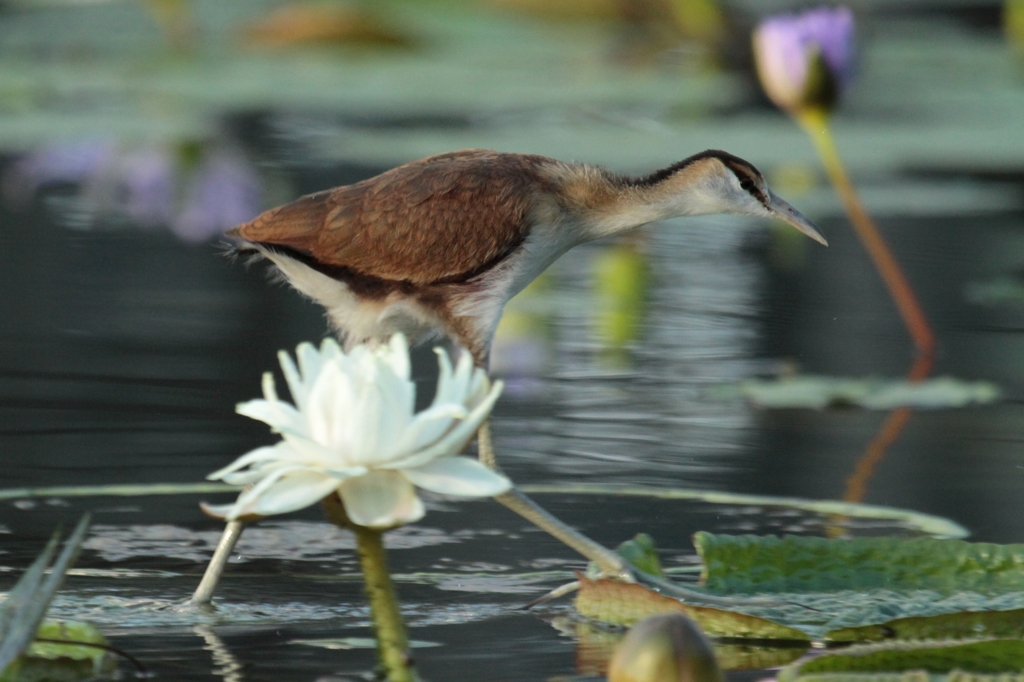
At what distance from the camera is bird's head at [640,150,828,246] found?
505 cm

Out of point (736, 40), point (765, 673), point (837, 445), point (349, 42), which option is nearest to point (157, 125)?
point (349, 42)

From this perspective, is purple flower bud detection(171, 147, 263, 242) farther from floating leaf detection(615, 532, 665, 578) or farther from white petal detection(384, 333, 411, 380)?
white petal detection(384, 333, 411, 380)

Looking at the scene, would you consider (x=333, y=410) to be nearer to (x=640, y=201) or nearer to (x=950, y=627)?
(x=950, y=627)

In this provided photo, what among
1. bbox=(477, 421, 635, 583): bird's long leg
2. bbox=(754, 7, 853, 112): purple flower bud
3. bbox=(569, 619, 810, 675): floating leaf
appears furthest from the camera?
bbox=(754, 7, 853, 112): purple flower bud

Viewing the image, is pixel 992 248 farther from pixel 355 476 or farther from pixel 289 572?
pixel 355 476

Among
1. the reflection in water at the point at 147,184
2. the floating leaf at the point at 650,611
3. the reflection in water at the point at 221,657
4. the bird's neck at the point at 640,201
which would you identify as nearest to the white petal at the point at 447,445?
the reflection in water at the point at 221,657

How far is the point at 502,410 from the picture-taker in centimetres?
584

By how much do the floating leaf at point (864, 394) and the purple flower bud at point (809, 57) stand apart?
0.98 m

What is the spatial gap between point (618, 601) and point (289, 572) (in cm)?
85

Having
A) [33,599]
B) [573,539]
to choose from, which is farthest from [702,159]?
[33,599]

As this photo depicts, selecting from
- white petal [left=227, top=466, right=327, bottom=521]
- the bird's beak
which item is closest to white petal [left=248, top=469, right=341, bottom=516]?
white petal [left=227, top=466, right=327, bottom=521]

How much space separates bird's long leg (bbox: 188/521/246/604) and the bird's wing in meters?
1.03

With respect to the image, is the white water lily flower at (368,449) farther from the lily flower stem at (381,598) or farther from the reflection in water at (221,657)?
the reflection in water at (221,657)

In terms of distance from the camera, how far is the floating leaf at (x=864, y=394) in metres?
5.81
